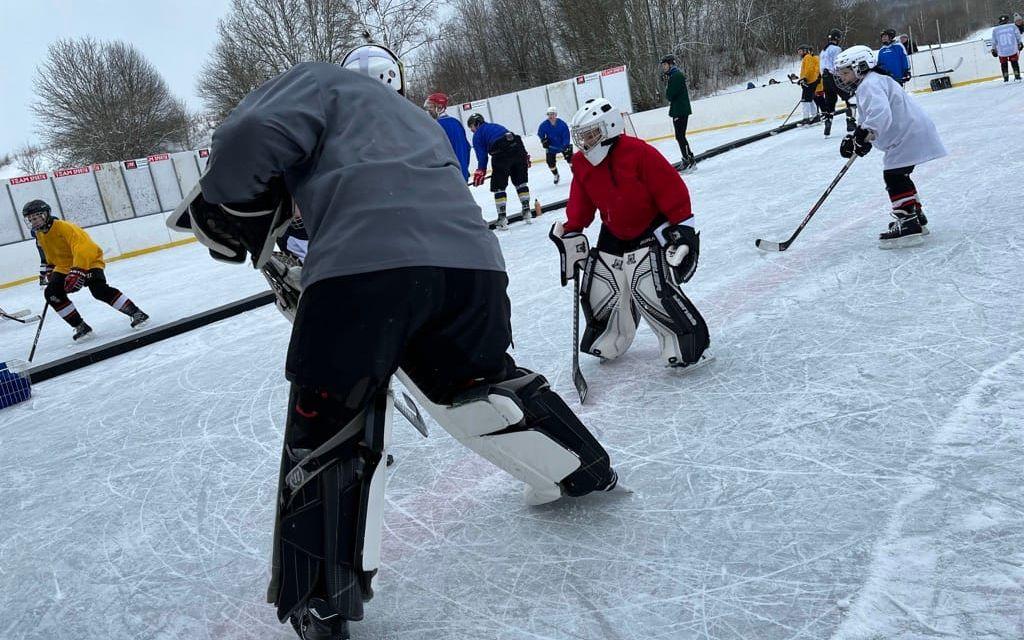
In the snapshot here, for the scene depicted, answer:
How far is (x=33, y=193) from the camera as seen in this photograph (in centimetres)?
A: 1556

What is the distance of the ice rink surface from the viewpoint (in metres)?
1.73

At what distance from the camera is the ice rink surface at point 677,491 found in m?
1.73

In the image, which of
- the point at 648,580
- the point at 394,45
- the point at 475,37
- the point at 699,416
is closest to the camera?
the point at 648,580

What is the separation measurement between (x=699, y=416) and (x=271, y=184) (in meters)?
1.66

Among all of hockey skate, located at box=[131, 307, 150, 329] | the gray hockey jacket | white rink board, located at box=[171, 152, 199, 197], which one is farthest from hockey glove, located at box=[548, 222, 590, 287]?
white rink board, located at box=[171, 152, 199, 197]

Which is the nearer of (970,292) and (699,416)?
(699,416)

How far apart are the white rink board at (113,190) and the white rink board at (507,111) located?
33.1 feet

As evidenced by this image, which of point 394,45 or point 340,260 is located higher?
point 394,45

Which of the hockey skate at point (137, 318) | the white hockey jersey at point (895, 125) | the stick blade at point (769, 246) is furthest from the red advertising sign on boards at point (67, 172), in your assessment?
the white hockey jersey at point (895, 125)

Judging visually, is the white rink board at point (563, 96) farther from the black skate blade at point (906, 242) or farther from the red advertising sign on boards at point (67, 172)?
the black skate blade at point (906, 242)

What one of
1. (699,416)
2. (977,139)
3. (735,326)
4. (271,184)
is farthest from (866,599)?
(977,139)

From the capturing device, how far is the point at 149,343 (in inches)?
235

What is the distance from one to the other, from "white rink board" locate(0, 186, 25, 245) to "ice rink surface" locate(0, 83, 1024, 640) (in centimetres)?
1204

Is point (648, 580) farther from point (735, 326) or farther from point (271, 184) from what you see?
point (735, 326)
